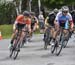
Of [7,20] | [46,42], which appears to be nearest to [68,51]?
[46,42]

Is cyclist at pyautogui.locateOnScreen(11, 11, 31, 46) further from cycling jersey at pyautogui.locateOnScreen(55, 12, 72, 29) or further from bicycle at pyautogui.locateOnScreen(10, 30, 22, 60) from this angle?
cycling jersey at pyautogui.locateOnScreen(55, 12, 72, 29)

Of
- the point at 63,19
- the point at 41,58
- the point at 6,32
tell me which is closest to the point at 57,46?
the point at 63,19

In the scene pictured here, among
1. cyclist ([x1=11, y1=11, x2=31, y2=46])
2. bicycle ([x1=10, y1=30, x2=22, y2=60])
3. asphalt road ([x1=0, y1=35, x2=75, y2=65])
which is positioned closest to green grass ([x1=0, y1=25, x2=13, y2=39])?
Result: asphalt road ([x1=0, y1=35, x2=75, y2=65])

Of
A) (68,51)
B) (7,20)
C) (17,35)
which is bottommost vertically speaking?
(7,20)

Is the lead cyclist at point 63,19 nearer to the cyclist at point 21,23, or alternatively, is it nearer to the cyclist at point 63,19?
the cyclist at point 63,19

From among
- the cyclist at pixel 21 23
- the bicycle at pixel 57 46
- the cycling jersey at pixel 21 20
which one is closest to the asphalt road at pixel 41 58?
the bicycle at pixel 57 46

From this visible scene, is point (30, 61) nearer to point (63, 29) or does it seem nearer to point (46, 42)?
point (63, 29)

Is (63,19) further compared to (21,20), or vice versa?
(63,19)

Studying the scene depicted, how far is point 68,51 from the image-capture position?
64.6ft

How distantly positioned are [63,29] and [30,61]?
228 cm

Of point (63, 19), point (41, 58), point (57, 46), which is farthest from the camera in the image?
point (57, 46)

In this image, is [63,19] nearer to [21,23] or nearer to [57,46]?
[57,46]

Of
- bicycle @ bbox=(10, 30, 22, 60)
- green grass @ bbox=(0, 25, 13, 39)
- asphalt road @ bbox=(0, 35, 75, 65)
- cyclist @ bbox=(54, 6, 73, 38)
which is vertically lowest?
green grass @ bbox=(0, 25, 13, 39)

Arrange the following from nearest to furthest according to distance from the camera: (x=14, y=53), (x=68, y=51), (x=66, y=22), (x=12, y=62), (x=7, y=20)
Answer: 1. (x=12, y=62)
2. (x=14, y=53)
3. (x=66, y=22)
4. (x=68, y=51)
5. (x=7, y=20)
